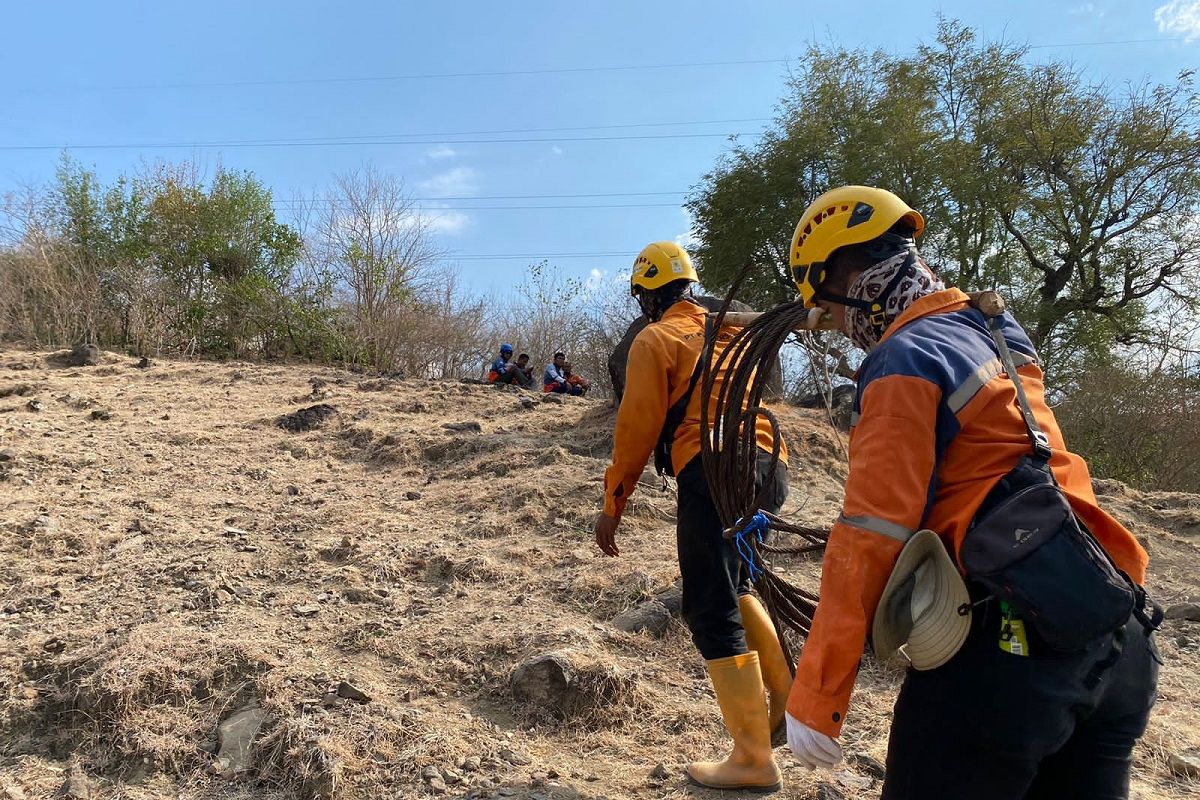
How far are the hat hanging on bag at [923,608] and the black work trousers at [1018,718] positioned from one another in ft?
0.17

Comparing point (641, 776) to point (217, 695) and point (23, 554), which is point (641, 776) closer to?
point (217, 695)

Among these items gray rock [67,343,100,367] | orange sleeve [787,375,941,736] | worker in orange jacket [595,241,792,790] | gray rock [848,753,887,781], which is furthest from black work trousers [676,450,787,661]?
gray rock [67,343,100,367]

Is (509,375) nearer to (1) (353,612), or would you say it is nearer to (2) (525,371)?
(2) (525,371)

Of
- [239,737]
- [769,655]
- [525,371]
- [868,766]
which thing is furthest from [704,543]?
[525,371]

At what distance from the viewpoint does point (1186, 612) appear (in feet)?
15.5

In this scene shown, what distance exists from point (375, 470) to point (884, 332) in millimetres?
5946

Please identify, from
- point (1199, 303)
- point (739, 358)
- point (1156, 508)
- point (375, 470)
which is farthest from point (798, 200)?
point (739, 358)

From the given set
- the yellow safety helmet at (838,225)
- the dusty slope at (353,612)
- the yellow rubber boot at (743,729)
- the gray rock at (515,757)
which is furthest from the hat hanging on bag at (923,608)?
the gray rock at (515,757)

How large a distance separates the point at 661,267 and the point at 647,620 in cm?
197

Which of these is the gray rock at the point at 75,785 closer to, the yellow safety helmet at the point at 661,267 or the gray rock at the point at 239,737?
the gray rock at the point at 239,737

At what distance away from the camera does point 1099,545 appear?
147 centimetres

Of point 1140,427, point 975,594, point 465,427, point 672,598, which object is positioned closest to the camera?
point 975,594

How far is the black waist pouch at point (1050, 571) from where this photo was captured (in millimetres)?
1377

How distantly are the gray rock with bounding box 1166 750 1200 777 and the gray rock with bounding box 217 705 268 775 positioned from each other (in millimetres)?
3506
